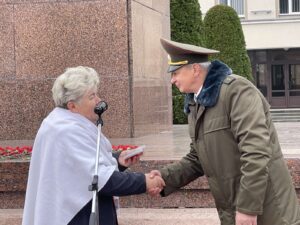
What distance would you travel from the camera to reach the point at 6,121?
9281 mm

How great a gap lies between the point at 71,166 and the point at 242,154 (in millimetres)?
973

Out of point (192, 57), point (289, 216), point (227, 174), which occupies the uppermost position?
point (192, 57)

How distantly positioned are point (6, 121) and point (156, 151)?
2.81 m

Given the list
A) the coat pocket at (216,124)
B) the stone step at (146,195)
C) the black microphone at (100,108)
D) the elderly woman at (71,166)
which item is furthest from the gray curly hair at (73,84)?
the stone step at (146,195)

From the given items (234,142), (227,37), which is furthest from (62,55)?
(227,37)

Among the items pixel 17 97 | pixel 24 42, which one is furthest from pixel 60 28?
pixel 17 97

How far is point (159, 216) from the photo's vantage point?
6.01 meters

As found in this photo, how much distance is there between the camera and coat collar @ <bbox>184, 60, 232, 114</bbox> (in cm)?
376

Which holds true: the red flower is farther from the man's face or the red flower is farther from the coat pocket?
the coat pocket

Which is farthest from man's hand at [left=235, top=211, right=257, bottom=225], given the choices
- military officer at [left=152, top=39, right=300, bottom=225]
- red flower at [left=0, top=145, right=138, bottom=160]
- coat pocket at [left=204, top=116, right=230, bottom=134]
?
red flower at [left=0, top=145, right=138, bottom=160]

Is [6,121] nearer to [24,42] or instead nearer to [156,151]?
[24,42]

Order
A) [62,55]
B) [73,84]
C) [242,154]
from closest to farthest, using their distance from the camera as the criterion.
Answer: [242,154]
[73,84]
[62,55]

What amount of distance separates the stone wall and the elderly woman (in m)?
5.04

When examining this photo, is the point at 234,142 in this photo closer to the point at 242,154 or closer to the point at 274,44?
the point at 242,154
